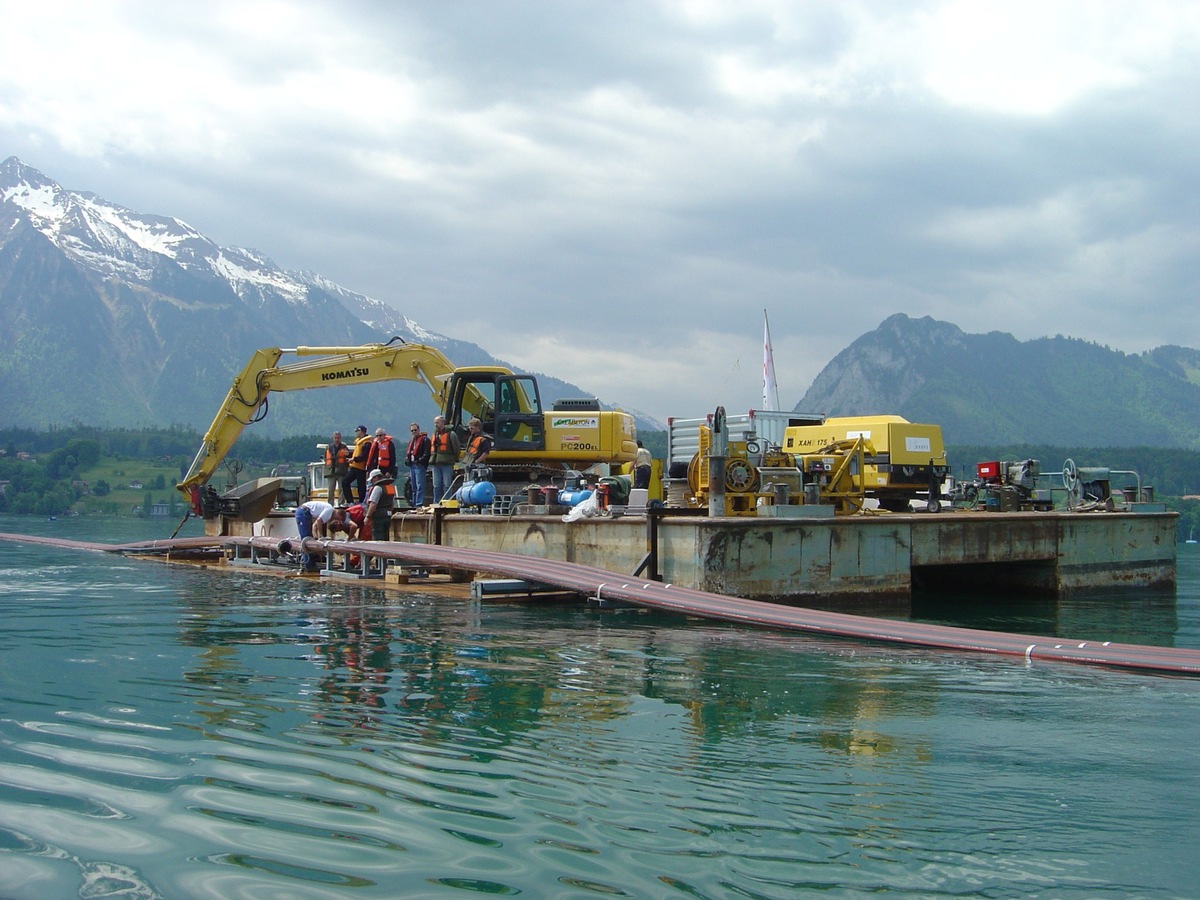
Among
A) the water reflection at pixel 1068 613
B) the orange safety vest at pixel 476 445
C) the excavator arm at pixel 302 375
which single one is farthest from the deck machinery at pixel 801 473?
the excavator arm at pixel 302 375

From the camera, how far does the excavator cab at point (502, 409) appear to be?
21.8 meters

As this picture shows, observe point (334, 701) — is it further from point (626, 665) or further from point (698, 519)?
point (698, 519)

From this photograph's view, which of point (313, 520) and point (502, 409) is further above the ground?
point (502, 409)

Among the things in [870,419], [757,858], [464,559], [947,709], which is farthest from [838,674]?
[870,419]

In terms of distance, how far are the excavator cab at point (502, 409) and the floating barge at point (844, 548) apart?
7.56ft

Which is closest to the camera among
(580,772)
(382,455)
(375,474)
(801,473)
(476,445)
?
(580,772)

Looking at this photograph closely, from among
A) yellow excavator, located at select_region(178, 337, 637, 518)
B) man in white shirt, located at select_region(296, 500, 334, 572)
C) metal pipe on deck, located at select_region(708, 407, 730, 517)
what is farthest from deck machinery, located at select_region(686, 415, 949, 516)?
man in white shirt, located at select_region(296, 500, 334, 572)

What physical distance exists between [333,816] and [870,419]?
18496 millimetres

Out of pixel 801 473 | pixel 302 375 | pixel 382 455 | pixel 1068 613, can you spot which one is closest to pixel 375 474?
pixel 382 455

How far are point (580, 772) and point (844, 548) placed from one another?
10.8m

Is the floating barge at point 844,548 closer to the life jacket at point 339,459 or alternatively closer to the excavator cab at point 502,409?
the life jacket at point 339,459

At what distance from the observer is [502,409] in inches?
864

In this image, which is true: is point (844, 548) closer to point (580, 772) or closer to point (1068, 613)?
point (1068, 613)

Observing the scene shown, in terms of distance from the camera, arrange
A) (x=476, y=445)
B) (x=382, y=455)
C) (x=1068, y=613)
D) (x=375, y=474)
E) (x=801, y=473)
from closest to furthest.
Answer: (x=801, y=473)
(x=1068, y=613)
(x=375, y=474)
(x=382, y=455)
(x=476, y=445)
